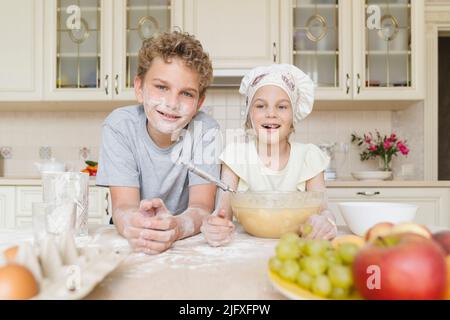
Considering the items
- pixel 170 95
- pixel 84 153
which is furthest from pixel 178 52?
pixel 84 153

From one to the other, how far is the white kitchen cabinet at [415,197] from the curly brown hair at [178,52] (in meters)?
1.45

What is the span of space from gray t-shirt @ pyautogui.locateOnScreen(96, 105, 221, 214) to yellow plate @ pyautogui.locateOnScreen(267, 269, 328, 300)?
72 centimetres

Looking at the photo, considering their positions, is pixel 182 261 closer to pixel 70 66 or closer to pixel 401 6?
pixel 70 66

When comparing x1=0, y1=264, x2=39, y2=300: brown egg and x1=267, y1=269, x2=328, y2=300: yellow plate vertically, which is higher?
x1=0, y1=264, x2=39, y2=300: brown egg

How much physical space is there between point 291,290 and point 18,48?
2841mm

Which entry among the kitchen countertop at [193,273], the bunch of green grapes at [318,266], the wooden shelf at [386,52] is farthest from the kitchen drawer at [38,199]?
the bunch of green grapes at [318,266]

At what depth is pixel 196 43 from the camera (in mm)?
1181

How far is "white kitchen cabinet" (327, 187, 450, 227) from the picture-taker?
2.36m

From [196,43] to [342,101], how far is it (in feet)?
5.61

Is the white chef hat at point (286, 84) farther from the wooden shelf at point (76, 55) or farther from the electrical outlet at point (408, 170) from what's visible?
the electrical outlet at point (408, 170)

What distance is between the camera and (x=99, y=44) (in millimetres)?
2729

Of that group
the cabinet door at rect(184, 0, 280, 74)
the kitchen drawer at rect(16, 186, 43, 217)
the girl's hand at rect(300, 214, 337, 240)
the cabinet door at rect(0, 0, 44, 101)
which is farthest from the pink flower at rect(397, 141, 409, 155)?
the cabinet door at rect(0, 0, 44, 101)

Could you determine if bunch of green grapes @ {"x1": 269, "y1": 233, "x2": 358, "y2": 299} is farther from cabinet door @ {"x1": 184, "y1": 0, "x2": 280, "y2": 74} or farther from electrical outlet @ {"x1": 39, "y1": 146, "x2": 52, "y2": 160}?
electrical outlet @ {"x1": 39, "y1": 146, "x2": 52, "y2": 160}
